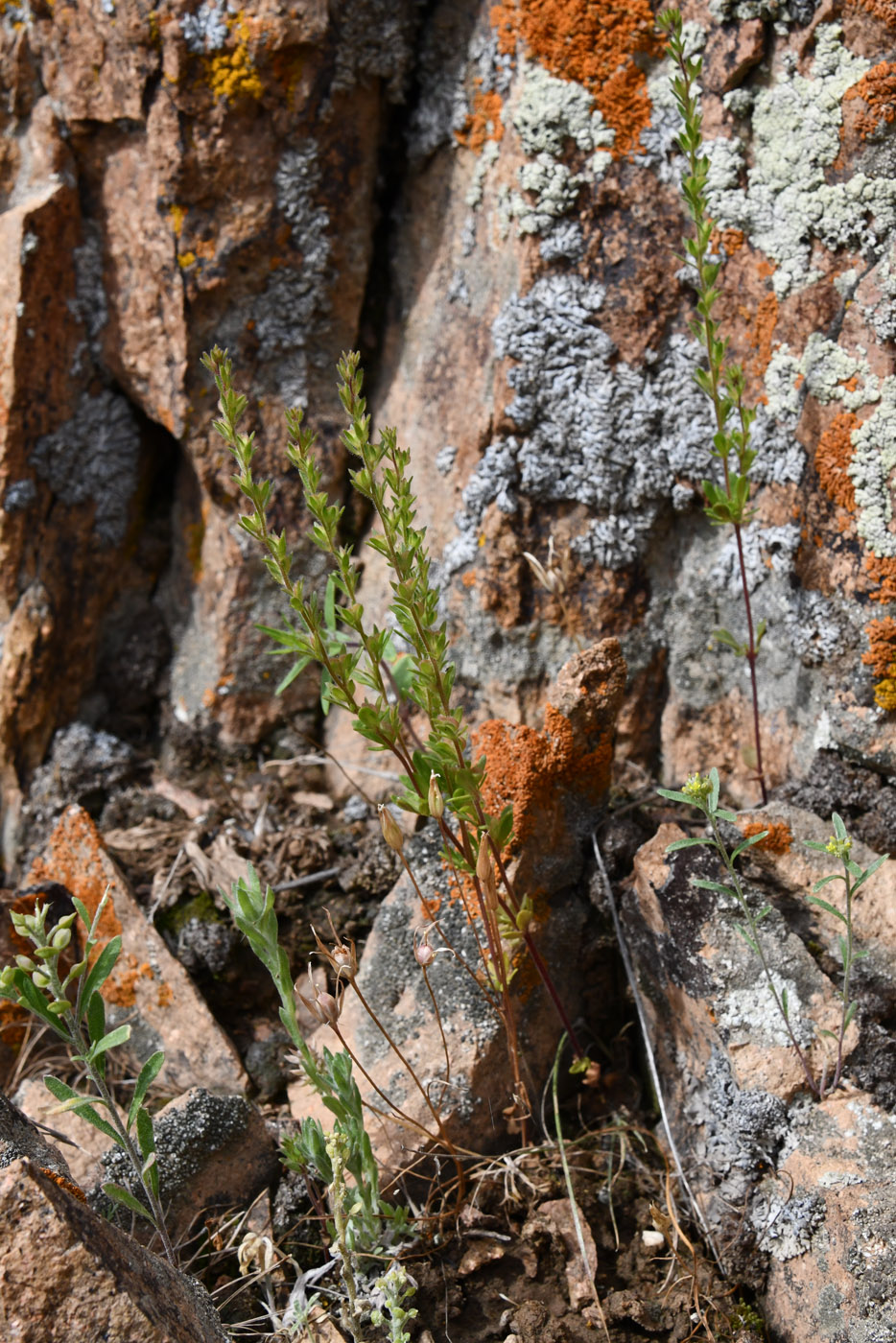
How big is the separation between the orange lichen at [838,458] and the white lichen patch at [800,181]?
0.45m

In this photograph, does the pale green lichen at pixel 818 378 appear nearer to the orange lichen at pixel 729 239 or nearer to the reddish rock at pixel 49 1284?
the orange lichen at pixel 729 239

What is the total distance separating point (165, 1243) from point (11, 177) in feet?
12.1

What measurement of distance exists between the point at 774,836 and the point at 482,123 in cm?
254

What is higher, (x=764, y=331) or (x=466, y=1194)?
(x=764, y=331)

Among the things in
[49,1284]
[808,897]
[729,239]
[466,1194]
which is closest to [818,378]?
[729,239]

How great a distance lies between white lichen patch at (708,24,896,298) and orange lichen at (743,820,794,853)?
157 cm

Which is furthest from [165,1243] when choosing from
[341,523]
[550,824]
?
[341,523]

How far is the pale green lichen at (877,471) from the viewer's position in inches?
104

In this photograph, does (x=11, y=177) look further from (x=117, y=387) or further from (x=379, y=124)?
(x=379, y=124)

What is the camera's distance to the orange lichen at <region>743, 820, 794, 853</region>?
2664mm

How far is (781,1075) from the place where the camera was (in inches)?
→ 91.4

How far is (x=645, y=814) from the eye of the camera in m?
2.94

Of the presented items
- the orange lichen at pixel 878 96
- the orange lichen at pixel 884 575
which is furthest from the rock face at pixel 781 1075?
the orange lichen at pixel 878 96

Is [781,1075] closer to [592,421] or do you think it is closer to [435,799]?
[435,799]
